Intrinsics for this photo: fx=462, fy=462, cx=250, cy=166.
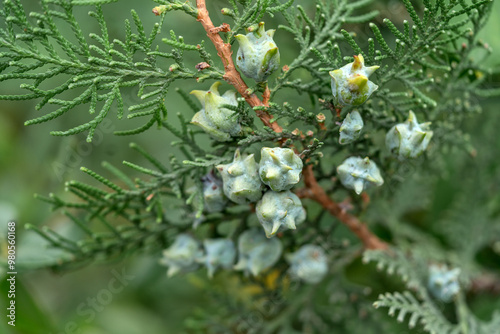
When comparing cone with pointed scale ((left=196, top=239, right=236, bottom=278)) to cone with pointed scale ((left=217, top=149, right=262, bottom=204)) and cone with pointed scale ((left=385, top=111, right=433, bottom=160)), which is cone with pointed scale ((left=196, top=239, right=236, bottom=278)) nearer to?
cone with pointed scale ((left=217, top=149, right=262, bottom=204))

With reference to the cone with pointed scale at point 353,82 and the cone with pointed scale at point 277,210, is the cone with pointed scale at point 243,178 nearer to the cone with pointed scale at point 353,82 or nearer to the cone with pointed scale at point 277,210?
the cone with pointed scale at point 277,210

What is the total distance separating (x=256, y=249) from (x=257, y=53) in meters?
0.54

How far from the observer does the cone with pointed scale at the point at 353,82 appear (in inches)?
38.1

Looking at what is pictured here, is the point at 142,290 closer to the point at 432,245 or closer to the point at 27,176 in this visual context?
the point at 27,176

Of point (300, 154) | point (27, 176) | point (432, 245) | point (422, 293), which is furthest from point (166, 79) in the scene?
point (27, 176)

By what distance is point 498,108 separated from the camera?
1.79 m

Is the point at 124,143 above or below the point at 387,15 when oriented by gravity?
below

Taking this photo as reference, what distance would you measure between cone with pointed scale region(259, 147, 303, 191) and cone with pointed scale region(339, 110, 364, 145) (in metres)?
0.13

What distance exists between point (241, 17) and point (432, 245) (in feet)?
4.21

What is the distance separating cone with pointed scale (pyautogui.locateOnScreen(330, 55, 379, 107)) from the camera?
0.97m

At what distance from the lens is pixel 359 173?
3.65ft

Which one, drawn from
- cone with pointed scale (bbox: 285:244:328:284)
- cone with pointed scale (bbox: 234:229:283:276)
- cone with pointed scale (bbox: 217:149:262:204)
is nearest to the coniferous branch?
cone with pointed scale (bbox: 217:149:262:204)

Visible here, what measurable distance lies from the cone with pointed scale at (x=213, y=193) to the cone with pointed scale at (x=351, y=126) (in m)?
0.33

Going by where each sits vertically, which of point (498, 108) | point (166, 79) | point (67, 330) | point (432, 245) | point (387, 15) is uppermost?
point (166, 79)
